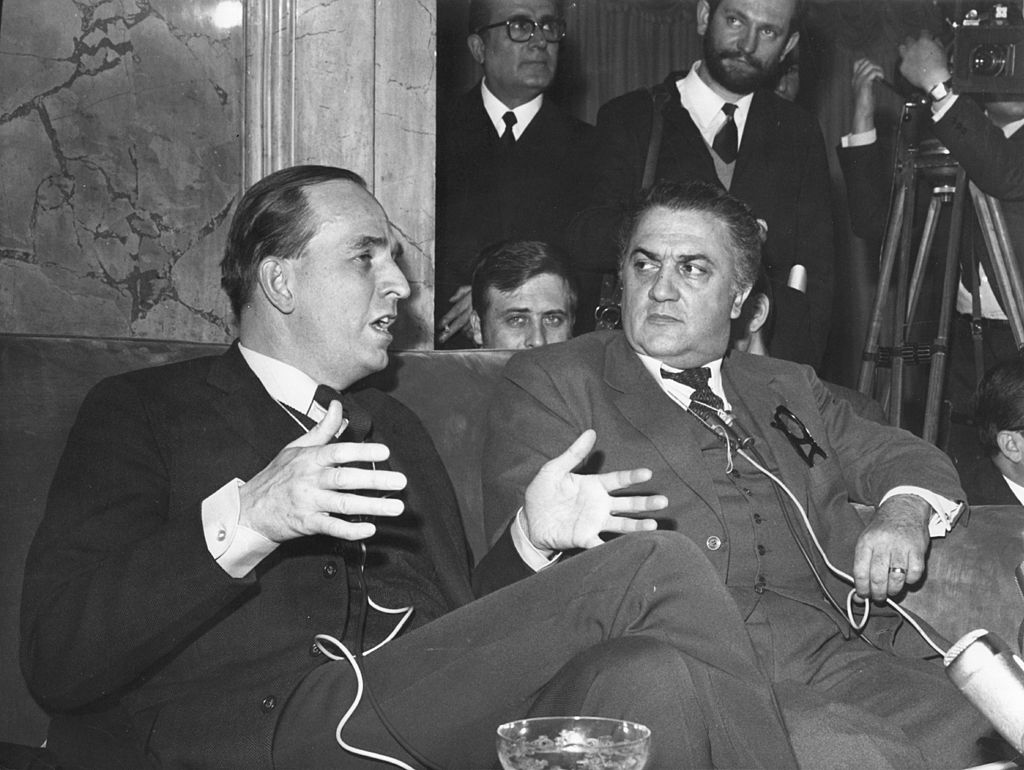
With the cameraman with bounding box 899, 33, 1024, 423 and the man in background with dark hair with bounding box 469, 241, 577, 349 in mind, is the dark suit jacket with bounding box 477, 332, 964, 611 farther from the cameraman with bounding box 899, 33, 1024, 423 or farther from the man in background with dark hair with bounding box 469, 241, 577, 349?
the cameraman with bounding box 899, 33, 1024, 423

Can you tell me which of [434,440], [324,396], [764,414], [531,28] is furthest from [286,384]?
[531,28]

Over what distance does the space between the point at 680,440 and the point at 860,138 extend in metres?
1.77

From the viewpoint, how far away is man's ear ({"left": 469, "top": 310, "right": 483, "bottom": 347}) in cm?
352

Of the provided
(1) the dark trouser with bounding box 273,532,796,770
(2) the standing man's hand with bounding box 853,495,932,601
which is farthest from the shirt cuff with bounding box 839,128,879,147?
(1) the dark trouser with bounding box 273,532,796,770

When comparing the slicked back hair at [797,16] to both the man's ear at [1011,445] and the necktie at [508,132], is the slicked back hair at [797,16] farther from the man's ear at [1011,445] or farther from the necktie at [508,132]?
the man's ear at [1011,445]

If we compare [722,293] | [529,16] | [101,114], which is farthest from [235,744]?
[529,16]

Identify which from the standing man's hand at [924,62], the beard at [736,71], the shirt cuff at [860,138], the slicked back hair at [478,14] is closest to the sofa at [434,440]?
the slicked back hair at [478,14]

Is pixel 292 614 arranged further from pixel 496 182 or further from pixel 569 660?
pixel 496 182

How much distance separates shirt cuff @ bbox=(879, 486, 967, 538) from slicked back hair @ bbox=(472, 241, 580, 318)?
135 centimetres

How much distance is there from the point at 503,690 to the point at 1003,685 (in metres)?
0.68

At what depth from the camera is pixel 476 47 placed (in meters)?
3.58

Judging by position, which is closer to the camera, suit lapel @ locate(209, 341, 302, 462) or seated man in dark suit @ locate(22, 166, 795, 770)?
seated man in dark suit @ locate(22, 166, 795, 770)

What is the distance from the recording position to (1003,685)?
1.28 meters

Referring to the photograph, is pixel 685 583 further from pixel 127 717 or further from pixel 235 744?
pixel 127 717
